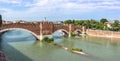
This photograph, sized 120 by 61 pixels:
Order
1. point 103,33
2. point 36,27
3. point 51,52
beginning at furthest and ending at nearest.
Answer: point 103,33
point 36,27
point 51,52

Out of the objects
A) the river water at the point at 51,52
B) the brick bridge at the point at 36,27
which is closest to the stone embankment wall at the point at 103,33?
the brick bridge at the point at 36,27

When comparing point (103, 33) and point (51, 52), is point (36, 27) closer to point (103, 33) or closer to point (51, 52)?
point (51, 52)

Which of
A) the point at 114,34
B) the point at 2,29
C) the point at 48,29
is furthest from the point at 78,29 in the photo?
the point at 2,29

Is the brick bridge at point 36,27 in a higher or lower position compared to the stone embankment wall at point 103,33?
higher

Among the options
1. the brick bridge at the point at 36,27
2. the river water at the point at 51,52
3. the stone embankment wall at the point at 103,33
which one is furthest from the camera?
the stone embankment wall at the point at 103,33

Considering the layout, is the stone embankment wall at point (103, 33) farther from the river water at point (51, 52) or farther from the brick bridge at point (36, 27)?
the river water at point (51, 52)

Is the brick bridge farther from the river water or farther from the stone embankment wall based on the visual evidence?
the stone embankment wall

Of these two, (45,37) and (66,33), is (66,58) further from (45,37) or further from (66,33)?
(66,33)

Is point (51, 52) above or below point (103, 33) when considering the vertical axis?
below

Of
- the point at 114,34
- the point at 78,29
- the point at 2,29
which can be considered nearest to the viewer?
the point at 2,29

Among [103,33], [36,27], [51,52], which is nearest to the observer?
[51,52]

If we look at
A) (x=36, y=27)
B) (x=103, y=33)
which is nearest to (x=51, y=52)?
(x=36, y=27)
